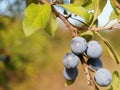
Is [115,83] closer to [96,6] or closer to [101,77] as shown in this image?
[101,77]

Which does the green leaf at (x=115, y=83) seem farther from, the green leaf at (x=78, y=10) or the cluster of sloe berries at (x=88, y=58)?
the green leaf at (x=78, y=10)

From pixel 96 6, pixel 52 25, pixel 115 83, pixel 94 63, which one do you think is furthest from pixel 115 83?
pixel 52 25

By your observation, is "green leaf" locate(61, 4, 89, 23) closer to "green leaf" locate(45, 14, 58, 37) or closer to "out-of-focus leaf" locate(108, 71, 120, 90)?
"out-of-focus leaf" locate(108, 71, 120, 90)

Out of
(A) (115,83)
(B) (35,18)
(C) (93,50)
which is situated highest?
(B) (35,18)

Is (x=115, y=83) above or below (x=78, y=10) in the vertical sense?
below

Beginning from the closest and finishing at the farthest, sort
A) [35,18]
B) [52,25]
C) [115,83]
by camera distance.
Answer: [35,18]
[115,83]
[52,25]

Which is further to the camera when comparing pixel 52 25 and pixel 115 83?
pixel 52 25

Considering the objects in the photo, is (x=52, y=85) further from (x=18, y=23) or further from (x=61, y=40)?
(x=18, y=23)
